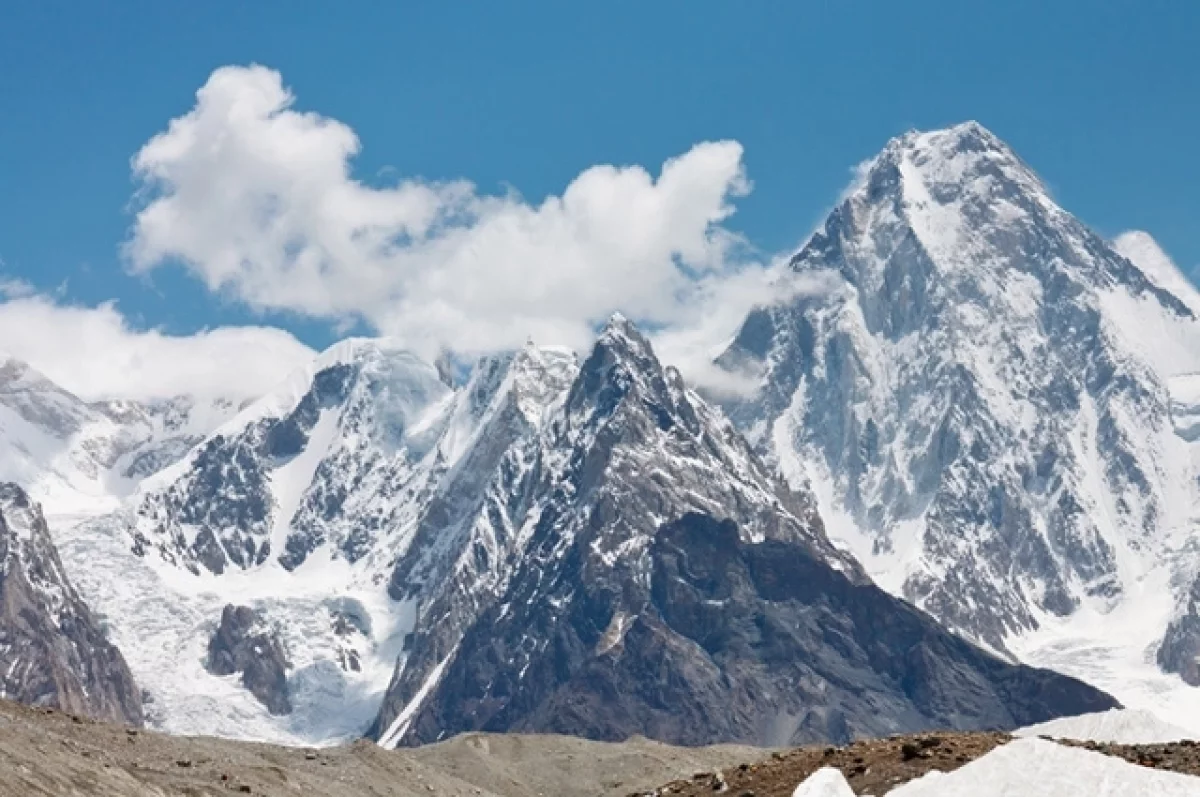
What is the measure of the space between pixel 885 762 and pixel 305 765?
53082mm

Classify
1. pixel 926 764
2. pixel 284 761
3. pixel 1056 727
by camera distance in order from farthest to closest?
pixel 284 761 < pixel 1056 727 < pixel 926 764

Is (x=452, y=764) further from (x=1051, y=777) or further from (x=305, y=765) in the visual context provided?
(x=1051, y=777)

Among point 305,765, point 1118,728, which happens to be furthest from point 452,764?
point 1118,728

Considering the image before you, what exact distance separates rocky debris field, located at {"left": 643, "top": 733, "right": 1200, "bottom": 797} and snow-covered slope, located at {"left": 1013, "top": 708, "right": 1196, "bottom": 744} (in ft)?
19.6

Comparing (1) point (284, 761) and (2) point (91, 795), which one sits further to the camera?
(1) point (284, 761)

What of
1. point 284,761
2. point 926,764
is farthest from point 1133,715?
point 284,761

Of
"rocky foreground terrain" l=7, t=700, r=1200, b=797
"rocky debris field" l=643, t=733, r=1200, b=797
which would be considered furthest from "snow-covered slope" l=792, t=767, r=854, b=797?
"rocky foreground terrain" l=7, t=700, r=1200, b=797

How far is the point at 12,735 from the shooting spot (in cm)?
8406

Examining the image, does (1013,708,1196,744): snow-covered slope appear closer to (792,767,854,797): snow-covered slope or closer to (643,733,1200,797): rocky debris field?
(643,733,1200,797): rocky debris field

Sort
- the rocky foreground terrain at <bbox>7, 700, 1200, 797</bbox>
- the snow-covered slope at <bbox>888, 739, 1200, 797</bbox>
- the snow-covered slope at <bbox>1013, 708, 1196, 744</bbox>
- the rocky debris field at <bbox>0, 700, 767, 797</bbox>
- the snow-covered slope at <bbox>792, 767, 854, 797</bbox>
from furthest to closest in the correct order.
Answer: the rocky debris field at <bbox>0, 700, 767, 797</bbox>
the snow-covered slope at <bbox>1013, 708, 1196, 744</bbox>
the rocky foreground terrain at <bbox>7, 700, 1200, 797</bbox>
the snow-covered slope at <bbox>792, 767, 854, 797</bbox>
the snow-covered slope at <bbox>888, 739, 1200, 797</bbox>

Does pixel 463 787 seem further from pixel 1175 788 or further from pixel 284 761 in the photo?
pixel 1175 788

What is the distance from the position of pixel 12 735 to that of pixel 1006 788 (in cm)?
4493

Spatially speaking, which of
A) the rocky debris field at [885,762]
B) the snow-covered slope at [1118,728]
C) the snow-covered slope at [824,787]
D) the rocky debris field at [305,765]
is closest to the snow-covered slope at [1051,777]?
the snow-covered slope at [824,787]

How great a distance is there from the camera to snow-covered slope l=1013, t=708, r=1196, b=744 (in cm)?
7744
